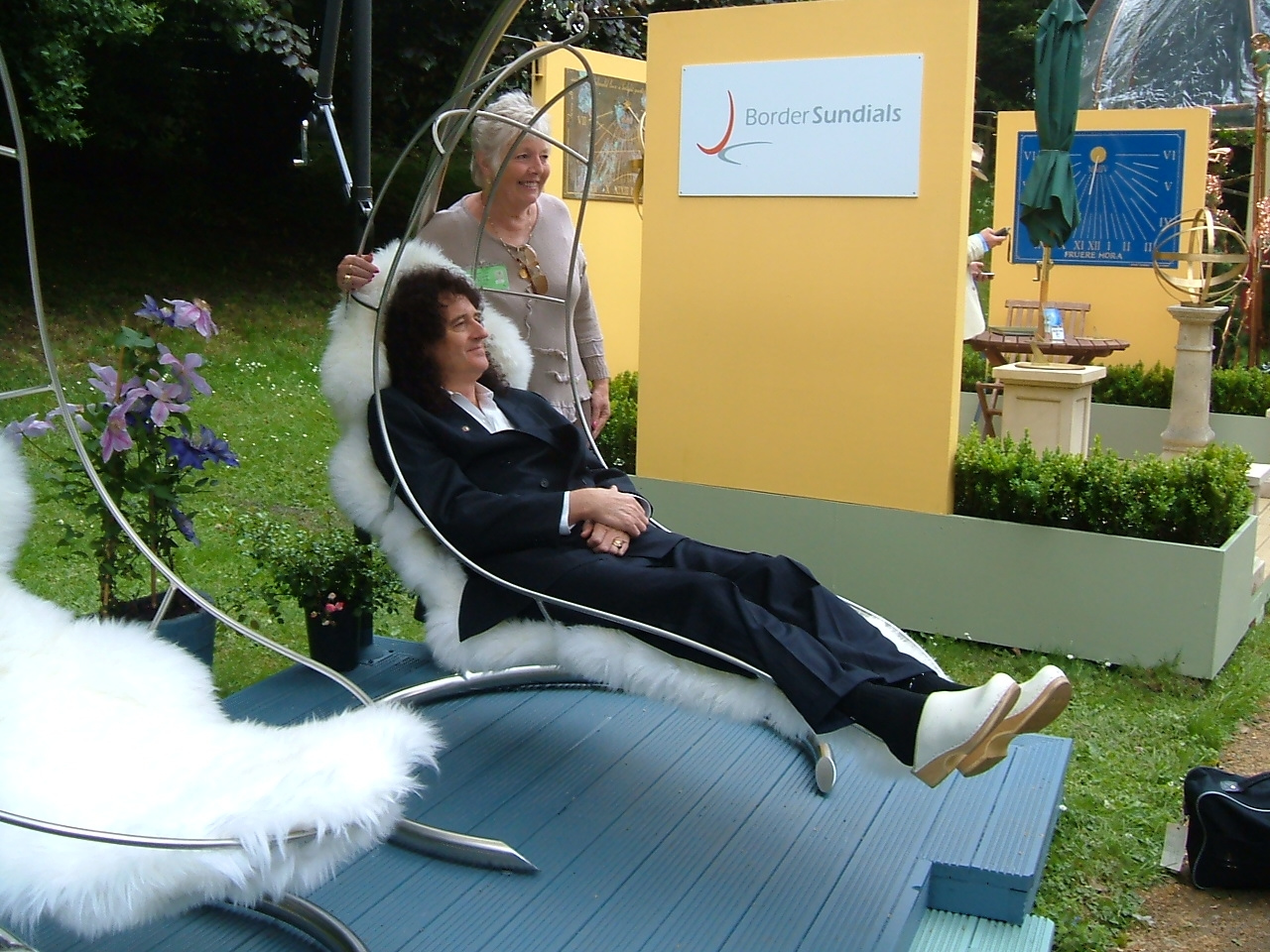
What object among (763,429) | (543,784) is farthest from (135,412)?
(763,429)

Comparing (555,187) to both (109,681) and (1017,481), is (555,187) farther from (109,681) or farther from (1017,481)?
(109,681)

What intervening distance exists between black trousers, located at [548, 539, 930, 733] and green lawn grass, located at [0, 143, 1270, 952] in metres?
0.80

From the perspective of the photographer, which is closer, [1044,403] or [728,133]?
[728,133]

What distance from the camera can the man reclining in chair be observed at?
2.26m

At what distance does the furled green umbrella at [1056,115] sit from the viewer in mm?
4613

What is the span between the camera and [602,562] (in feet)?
8.93

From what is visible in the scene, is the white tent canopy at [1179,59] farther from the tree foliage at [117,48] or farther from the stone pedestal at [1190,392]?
the tree foliage at [117,48]

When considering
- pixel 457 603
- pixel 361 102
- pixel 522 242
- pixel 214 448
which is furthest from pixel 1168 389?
pixel 214 448

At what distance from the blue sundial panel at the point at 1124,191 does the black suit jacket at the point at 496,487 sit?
575 cm

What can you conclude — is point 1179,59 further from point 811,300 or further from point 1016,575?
point 1016,575

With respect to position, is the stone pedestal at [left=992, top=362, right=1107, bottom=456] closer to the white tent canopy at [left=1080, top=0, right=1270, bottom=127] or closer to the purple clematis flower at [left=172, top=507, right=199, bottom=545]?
the purple clematis flower at [left=172, top=507, right=199, bottom=545]

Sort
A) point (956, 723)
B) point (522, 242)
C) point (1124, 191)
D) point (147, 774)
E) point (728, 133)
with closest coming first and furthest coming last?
point (147, 774) < point (956, 723) < point (522, 242) < point (728, 133) < point (1124, 191)

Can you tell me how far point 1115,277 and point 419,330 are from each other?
6.23m

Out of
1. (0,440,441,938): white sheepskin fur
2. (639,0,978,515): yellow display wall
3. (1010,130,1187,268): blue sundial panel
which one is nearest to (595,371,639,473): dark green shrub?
(639,0,978,515): yellow display wall
